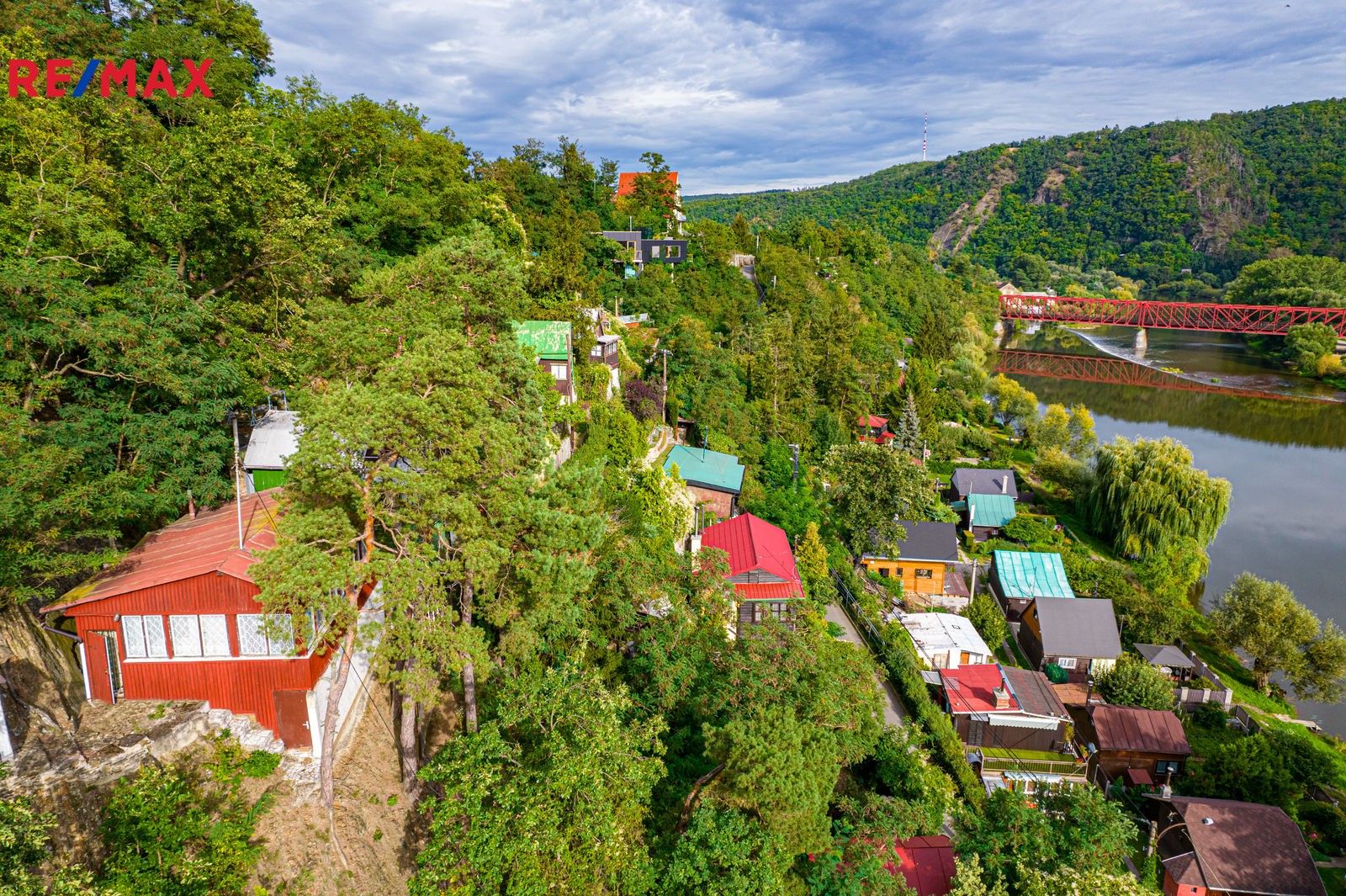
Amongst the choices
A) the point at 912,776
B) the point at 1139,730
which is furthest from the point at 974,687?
the point at 912,776

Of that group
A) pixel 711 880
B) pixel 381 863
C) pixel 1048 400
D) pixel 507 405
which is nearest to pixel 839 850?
pixel 711 880

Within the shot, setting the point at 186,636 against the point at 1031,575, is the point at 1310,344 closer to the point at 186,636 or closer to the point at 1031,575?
the point at 1031,575

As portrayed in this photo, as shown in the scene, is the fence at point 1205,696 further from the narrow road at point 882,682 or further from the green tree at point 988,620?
the narrow road at point 882,682

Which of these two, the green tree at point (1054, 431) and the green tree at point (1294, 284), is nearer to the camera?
the green tree at point (1054, 431)

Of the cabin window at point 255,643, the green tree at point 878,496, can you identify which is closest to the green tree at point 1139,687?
the green tree at point 878,496

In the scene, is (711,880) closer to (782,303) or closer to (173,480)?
(173,480)

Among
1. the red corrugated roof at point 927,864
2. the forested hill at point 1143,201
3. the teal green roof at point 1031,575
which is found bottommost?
the red corrugated roof at point 927,864
